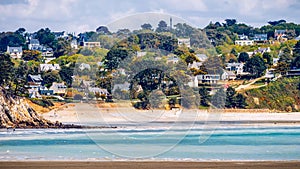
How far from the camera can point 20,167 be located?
16.3 meters

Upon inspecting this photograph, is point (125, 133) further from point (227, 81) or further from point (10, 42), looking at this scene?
point (10, 42)

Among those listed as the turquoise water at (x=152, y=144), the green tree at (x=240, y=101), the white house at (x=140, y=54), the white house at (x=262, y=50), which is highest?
the white house at (x=262, y=50)

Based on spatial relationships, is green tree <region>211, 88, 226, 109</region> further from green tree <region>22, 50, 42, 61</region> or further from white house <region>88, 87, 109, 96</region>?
green tree <region>22, 50, 42, 61</region>

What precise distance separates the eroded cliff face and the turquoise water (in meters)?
1.48

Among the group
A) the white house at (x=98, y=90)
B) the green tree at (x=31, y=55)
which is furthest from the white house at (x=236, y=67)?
the white house at (x=98, y=90)

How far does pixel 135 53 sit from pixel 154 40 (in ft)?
9.40

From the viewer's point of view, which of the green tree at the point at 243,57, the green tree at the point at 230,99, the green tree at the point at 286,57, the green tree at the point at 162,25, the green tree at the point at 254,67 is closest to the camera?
the green tree at the point at 162,25

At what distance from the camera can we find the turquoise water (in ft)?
61.8

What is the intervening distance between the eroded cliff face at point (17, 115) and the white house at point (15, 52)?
23389 mm

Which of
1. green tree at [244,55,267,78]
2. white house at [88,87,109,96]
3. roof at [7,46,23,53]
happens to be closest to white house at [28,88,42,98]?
white house at [88,87,109,96]

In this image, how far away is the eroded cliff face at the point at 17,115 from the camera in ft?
98.1

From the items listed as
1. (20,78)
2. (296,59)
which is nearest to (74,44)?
(20,78)

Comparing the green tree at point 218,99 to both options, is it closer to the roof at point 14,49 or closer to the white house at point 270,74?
A: the white house at point 270,74

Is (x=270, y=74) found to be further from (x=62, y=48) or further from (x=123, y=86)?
(x=123, y=86)
